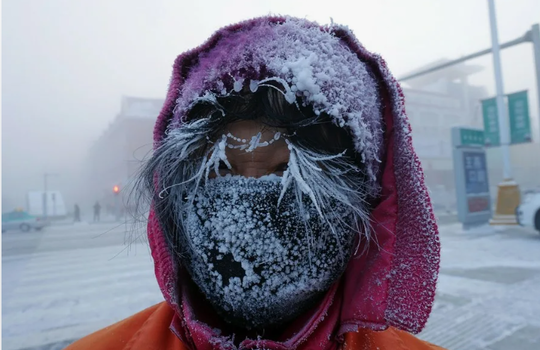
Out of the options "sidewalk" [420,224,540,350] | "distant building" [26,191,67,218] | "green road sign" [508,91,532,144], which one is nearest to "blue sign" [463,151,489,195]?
"green road sign" [508,91,532,144]

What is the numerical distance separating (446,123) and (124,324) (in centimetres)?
3890

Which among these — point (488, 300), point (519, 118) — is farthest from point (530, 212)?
point (488, 300)

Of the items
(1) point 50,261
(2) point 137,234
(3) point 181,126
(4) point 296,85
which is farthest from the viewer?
(1) point 50,261

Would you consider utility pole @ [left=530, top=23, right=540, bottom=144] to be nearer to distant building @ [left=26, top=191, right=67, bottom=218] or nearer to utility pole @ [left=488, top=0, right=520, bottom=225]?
utility pole @ [left=488, top=0, right=520, bottom=225]

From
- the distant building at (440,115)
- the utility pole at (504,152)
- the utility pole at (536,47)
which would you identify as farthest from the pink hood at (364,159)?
the distant building at (440,115)

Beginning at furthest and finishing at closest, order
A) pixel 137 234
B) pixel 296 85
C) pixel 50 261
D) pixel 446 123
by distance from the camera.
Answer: pixel 446 123, pixel 50 261, pixel 137 234, pixel 296 85

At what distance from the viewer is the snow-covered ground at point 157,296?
2723mm

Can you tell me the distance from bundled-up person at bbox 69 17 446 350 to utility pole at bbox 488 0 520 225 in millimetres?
Answer: 9262

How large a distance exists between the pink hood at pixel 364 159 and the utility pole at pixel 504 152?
9.24 m

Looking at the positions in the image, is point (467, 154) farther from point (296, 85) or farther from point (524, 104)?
point (296, 85)

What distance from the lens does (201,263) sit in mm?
854

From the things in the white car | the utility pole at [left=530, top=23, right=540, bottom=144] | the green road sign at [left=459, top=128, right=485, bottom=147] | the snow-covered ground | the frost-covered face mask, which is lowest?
the snow-covered ground

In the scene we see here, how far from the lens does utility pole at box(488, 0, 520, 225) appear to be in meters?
8.57

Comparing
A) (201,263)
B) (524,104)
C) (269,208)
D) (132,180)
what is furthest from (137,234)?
(524,104)
